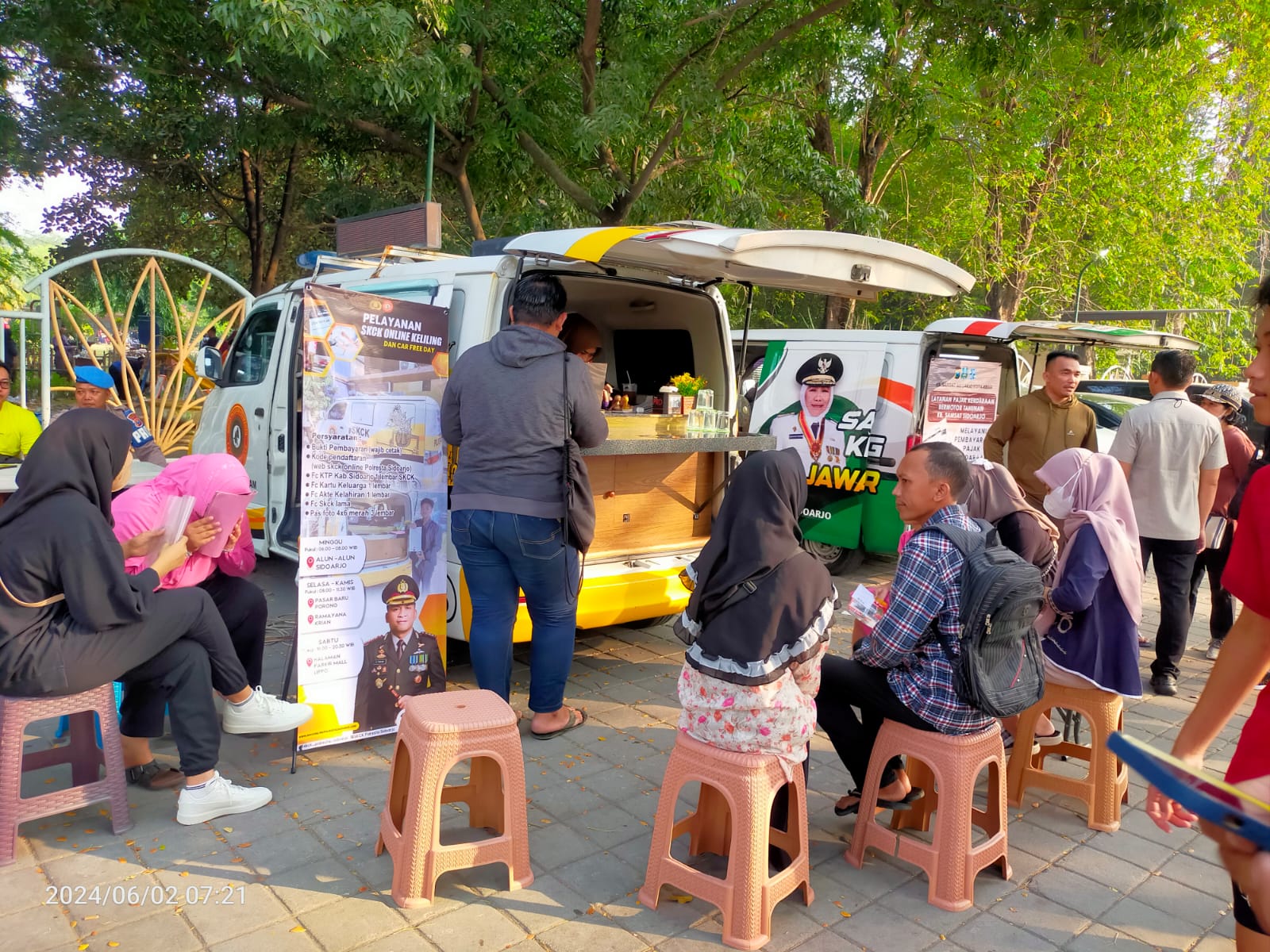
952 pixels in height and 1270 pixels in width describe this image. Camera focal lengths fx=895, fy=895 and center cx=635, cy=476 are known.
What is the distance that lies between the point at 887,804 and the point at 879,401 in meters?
4.20

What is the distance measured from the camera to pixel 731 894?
8.63 feet

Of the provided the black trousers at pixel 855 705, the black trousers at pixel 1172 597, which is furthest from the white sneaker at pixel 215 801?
the black trousers at pixel 1172 597

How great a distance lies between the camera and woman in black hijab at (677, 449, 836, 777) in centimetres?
271

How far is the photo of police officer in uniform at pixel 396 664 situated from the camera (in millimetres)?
3867

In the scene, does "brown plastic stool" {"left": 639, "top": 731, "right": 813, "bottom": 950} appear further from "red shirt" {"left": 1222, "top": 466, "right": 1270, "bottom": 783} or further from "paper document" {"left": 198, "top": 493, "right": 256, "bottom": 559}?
"paper document" {"left": 198, "top": 493, "right": 256, "bottom": 559}

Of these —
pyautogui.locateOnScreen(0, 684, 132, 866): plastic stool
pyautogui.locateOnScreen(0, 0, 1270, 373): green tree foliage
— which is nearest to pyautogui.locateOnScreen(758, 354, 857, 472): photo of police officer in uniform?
pyautogui.locateOnScreen(0, 0, 1270, 373): green tree foliage

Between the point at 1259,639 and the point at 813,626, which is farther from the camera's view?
the point at 813,626

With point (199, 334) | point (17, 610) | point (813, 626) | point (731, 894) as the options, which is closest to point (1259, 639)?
point (813, 626)

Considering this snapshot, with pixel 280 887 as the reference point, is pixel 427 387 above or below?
above

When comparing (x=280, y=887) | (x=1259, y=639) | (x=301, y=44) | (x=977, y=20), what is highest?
(x=977, y=20)

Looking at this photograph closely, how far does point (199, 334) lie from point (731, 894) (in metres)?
8.04

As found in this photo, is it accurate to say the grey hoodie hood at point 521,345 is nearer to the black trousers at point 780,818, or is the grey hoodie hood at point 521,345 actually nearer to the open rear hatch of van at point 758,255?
the open rear hatch of van at point 758,255

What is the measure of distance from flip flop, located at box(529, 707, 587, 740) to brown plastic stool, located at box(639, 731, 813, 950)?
119 centimetres

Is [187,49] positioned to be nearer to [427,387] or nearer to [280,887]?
[427,387]
